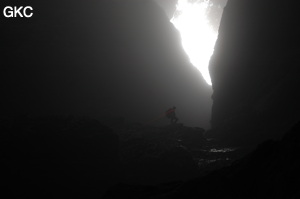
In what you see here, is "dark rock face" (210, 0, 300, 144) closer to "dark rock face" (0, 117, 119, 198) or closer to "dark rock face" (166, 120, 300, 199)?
"dark rock face" (0, 117, 119, 198)

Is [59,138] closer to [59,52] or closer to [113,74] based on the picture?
[59,52]

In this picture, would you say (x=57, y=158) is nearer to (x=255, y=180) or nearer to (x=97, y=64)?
(x=255, y=180)

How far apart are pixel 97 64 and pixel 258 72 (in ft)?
99.0

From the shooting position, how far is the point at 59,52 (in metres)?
52.4

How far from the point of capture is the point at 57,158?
69.5 ft

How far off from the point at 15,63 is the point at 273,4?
3655cm

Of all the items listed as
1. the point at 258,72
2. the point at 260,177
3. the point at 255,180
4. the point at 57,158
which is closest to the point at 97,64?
the point at 258,72

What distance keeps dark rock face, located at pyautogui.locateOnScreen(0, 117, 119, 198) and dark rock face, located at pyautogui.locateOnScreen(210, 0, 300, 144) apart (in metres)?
16.7

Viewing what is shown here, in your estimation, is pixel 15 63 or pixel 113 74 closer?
pixel 15 63

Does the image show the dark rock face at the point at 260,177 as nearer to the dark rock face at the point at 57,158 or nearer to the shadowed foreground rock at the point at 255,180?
the shadowed foreground rock at the point at 255,180

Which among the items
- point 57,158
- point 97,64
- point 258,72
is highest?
point 97,64

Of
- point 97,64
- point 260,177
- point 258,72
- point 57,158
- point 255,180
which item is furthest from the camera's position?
point 97,64

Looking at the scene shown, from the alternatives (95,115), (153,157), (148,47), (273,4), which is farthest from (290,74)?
(148,47)

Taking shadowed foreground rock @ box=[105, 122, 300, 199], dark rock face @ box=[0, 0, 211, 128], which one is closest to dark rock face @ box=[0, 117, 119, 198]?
shadowed foreground rock @ box=[105, 122, 300, 199]
